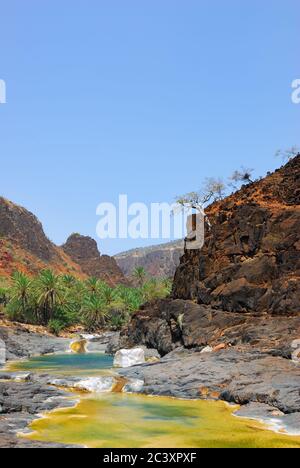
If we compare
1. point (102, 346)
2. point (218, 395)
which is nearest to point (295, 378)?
point (218, 395)

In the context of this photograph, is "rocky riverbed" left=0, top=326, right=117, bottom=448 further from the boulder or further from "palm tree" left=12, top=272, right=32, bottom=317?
"palm tree" left=12, top=272, right=32, bottom=317

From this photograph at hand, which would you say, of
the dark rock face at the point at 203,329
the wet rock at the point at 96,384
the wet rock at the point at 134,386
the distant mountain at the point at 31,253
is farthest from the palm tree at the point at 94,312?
the wet rock at the point at 134,386

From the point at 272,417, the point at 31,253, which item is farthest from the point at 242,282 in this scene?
the point at 31,253

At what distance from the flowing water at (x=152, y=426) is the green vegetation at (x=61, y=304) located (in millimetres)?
59834

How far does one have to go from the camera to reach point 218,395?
2341 centimetres

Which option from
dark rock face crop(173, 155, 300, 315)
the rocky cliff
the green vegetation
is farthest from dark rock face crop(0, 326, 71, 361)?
dark rock face crop(173, 155, 300, 315)

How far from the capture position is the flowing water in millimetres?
14555

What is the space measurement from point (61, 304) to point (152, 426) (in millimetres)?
73309

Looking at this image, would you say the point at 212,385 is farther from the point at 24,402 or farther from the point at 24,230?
the point at 24,230

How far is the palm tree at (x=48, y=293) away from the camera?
84500 mm

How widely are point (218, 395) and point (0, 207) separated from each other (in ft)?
509

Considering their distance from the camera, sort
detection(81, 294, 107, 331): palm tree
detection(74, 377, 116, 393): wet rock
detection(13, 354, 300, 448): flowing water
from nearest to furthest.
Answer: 1. detection(13, 354, 300, 448): flowing water
2. detection(74, 377, 116, 393): wet rock
3. detection(81, 294, 107, 331): palm tree

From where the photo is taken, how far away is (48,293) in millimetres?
84312
